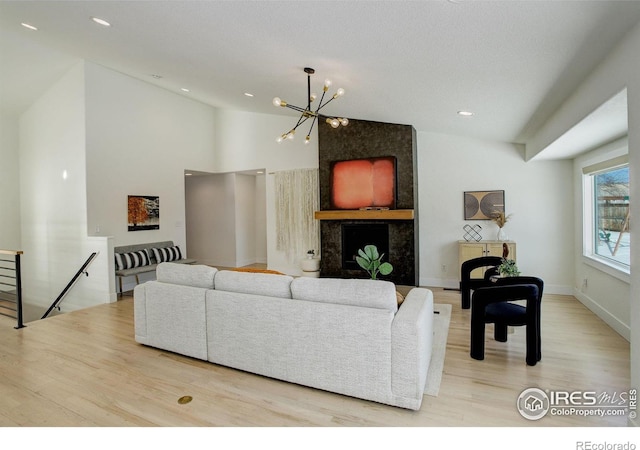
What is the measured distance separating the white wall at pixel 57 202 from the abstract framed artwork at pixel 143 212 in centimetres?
78

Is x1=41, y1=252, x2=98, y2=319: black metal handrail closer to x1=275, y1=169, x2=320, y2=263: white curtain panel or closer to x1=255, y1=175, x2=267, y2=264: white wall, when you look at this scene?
x1=275, y1=169, x2=320, y2=263: white curtain panel

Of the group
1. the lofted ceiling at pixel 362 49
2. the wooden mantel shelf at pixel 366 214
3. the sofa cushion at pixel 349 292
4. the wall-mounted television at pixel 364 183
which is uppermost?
the lofted ceiling at pixel 362 49

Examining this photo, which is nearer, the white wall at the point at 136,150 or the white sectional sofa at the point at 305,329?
the white sectional sofa at the point at 305,329

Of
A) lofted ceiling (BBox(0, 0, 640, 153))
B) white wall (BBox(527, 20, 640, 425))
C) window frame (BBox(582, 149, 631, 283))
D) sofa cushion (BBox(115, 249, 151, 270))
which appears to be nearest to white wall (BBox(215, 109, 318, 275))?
lofted ceiling (BBox(0, 0, 640, 153))

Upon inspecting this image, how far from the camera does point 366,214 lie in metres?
6.02

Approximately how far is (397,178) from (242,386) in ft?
14.4

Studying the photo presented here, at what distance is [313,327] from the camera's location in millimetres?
2479

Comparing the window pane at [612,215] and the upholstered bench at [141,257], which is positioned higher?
the window pane at [612,215]

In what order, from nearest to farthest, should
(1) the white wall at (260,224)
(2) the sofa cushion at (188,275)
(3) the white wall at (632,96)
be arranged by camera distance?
(3) the white wall at (632,96) < (2) the sofa cushion at (188,275) < (1) the white wall at (260,224)

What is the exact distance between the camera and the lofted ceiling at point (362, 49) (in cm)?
218

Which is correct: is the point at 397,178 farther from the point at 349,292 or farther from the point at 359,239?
the point at 349,292

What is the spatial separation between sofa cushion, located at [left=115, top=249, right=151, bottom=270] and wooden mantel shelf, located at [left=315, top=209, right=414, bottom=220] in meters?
3.27

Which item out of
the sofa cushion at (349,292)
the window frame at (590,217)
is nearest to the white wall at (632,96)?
the sofa cushion at (349,292)

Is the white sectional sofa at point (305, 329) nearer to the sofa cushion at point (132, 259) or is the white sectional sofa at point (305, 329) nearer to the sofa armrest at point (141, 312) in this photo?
the sofa armrest at point (141, 312)
